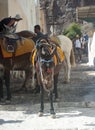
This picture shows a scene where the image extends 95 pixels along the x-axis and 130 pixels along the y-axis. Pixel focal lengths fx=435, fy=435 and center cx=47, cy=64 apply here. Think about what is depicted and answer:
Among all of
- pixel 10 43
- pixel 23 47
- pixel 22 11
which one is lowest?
pixel 23 47

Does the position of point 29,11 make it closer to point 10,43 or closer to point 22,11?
point 22,11

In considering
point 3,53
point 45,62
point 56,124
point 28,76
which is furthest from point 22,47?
point 56,124

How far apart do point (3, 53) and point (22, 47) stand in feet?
2.34

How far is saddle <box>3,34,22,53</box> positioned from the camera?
1031 cm

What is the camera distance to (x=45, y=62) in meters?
8.59

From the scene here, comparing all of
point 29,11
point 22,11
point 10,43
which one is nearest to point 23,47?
point 10,43

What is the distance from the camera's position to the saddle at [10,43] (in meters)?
10.3

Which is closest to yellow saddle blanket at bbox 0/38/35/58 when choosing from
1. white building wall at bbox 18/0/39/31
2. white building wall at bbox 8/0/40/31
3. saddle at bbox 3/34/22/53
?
saddle at bbox 3/34/22/53

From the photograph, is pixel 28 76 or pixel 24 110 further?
pixel 28 76

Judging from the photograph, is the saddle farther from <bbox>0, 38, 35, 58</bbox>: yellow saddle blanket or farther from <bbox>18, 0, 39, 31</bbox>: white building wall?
Answer: <bbox>18, 0, 39, 31</bbox>: white building wall

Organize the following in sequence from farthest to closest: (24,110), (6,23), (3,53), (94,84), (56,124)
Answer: (94,84) < (6,23) < (3,53) < (24,110) < (56,124)

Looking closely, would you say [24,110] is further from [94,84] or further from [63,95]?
[94,84]

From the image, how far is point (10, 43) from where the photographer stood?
410 inches

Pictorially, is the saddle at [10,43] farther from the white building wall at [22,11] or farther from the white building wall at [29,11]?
the white building wall at [29,11]
